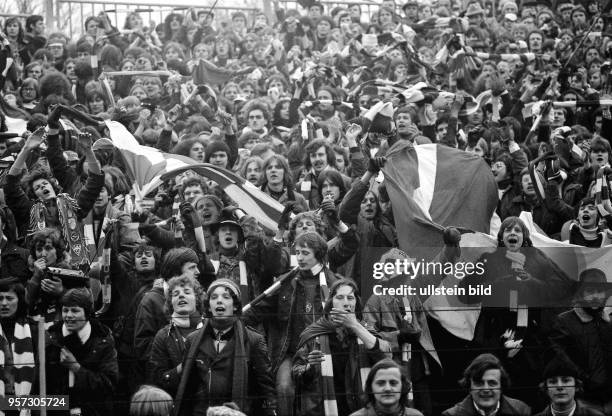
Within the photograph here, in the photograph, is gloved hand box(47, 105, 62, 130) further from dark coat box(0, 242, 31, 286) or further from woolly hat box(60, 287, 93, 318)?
woolly hat box(60, 287, 93, 318)

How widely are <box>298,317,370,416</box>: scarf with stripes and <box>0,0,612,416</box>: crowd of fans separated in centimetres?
2

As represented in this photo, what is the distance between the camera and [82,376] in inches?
454

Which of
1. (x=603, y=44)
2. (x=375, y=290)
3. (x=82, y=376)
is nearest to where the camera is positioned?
(x=82, y=376)

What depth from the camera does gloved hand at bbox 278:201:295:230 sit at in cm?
1370

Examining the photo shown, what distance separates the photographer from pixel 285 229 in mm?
13734

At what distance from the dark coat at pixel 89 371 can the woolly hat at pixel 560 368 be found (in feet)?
10.3

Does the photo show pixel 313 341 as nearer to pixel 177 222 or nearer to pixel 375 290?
pixel 375 290

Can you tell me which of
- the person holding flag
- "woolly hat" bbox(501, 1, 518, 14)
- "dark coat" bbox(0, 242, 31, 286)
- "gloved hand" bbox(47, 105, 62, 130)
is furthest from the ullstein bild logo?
"woolly hat" bbox(501, 1, 518, 14)

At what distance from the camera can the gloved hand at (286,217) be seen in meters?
13.7

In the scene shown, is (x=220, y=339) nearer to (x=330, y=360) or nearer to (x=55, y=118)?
(x=330, y=360)

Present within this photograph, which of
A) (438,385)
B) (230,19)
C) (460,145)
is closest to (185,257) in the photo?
(438,385)

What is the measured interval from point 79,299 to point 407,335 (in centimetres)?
243

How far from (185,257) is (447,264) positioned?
220cm

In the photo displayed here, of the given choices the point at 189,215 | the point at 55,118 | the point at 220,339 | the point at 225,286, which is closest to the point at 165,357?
the point at 220,339
